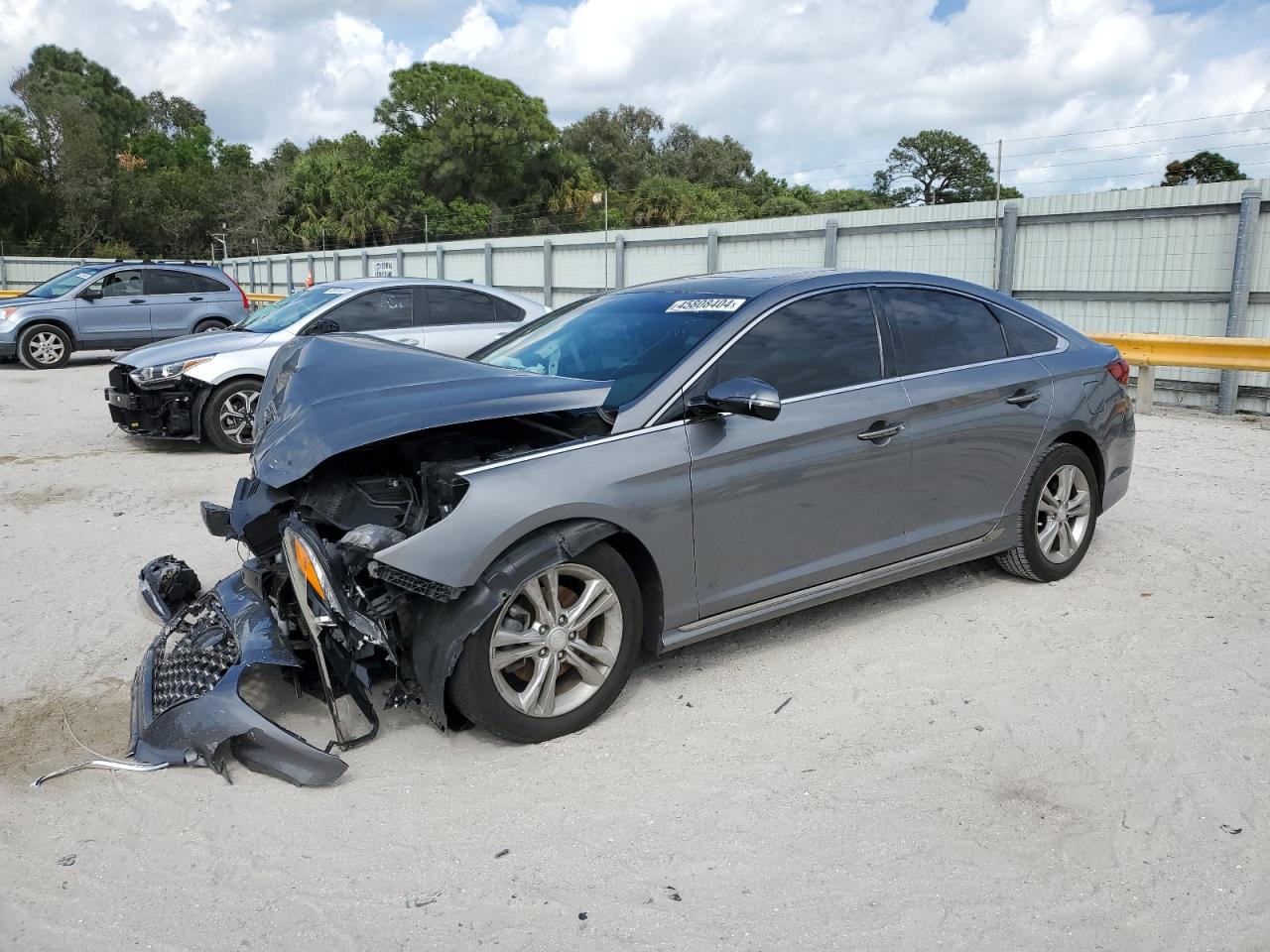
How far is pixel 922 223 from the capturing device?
44.7 ft

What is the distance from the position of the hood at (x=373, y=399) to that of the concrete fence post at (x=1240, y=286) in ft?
31.0

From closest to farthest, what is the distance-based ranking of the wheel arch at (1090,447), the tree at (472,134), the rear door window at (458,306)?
the wheel arch at (1090,447), the rear door window at (458,306), the tree at (472,134)

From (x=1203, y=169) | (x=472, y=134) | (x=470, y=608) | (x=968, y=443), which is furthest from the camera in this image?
(x=472, y=134)

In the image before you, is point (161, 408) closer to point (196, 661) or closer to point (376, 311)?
point (376, 311)

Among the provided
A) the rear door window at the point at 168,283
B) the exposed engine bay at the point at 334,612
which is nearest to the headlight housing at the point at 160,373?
the exposed engine bay at the point at 334,612

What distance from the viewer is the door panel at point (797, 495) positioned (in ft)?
12.6

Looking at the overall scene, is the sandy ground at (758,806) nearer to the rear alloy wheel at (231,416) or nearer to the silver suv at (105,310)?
the rear alloy wheel at (231,416)

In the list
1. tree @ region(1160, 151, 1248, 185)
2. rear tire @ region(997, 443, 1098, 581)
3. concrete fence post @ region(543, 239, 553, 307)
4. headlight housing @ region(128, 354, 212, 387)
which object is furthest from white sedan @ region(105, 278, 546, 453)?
tree @ region(1160, 151, 1248, 185)

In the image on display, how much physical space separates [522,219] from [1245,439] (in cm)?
4712

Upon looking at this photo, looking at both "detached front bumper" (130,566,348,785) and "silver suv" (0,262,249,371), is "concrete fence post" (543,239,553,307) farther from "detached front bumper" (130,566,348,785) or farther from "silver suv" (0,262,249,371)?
"detached front bumper" (130,566,348,785)

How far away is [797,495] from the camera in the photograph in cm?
405

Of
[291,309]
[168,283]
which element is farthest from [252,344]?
[168,283]

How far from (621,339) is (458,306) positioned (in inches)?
243

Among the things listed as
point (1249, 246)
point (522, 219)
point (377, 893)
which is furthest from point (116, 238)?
point (377, 893)
